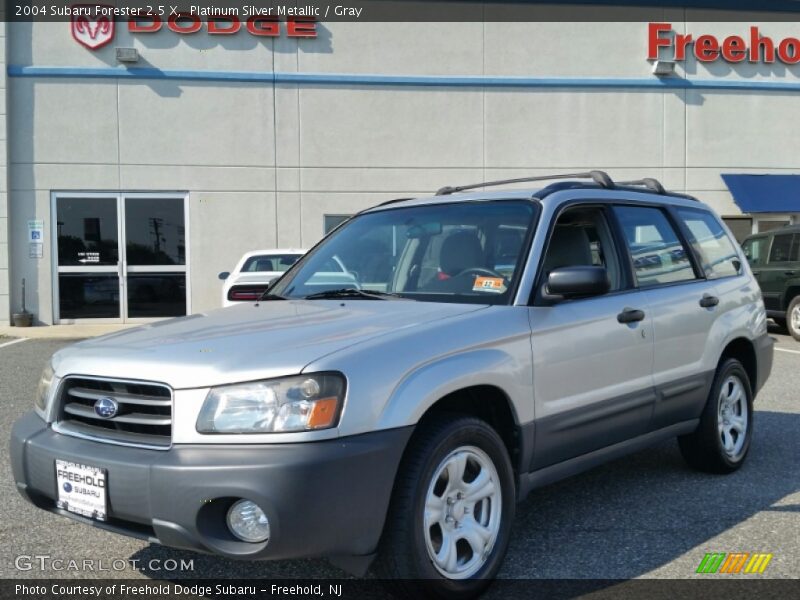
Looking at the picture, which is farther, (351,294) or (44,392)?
(351,294)

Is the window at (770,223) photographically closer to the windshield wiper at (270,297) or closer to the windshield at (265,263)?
the windshield at (265,263)

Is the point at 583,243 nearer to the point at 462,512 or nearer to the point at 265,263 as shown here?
the point at 462,512

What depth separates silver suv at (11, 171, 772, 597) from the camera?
2.68 m

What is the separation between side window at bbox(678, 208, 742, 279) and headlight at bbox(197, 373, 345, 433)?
318 cm

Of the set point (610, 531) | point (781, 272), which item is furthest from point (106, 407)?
point (781, 272)

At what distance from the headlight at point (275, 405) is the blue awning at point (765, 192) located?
1786 cm

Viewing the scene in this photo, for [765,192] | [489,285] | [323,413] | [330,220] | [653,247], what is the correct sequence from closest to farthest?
[323,413] < [489,285] < [653,247] < [330,220] < [765,192]

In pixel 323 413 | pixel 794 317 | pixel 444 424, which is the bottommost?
pixel 794 317

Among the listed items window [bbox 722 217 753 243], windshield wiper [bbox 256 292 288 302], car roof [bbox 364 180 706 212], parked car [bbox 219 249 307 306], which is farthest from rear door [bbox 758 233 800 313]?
windshield wiper [bbox 256 292 288 302]

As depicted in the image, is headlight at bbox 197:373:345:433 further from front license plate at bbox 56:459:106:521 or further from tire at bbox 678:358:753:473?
tire at bbox 678:358:753:473

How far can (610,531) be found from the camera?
3961mm

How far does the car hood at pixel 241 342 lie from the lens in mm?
2775

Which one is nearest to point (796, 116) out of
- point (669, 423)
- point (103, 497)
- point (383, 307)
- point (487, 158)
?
point (487, 158)

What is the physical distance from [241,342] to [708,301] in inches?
120
